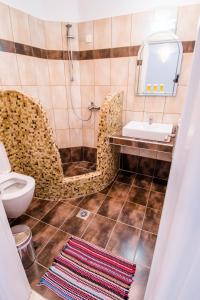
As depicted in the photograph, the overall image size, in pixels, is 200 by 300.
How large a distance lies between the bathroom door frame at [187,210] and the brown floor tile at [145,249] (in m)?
0.87

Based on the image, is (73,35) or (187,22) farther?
(73,35)

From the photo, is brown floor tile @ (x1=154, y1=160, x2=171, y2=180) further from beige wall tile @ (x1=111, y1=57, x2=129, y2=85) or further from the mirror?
beige wall tile @ (x1=111, y1=57, x2=129, y2=85)

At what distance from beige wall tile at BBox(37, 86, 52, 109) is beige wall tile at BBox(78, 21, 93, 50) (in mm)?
832

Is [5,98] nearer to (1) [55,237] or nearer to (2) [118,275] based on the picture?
(1) [55,237]

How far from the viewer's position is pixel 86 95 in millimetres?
2680

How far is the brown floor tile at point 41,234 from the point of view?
1.46m

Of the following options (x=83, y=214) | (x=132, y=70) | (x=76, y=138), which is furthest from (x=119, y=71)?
(x=83, y=214)

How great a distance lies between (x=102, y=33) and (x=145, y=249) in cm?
268

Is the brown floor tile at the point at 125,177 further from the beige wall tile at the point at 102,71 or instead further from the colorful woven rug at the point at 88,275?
the beige wall tile at the point at 102,71

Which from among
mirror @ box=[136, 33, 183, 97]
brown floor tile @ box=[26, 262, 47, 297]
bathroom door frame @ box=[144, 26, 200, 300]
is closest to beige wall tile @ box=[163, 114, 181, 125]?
mirror @ box=[136, 33, 183, 97]

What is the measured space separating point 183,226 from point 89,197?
1728 mm

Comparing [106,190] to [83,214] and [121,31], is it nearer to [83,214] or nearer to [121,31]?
[83,214]

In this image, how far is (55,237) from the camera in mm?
1544

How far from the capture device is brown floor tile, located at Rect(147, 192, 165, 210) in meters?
1.95
